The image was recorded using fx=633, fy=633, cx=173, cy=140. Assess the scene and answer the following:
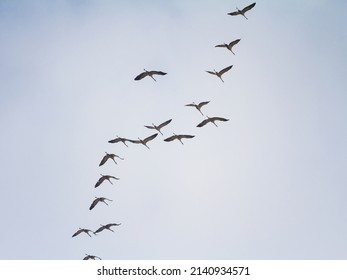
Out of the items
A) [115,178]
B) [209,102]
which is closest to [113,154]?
[115,178]

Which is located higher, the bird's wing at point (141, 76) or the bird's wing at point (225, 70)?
the bird's wing at point (225, 70)

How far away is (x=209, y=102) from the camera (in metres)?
77.6

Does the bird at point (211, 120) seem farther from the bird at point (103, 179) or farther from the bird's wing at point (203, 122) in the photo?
the bird at point (103, 179)

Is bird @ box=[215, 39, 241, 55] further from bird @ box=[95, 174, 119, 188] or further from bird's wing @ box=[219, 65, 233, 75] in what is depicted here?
bird @ box=[95, 174, 119, 188]

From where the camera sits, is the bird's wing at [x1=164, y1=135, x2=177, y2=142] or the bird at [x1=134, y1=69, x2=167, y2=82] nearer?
the bird at [x1=134, y1=69, x2=167, y2=82]

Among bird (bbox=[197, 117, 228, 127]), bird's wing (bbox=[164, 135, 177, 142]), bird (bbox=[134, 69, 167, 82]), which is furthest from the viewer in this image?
bird's wing (bbox=[164, 135, 177, 142])

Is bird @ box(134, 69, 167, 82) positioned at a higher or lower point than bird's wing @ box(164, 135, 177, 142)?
higher

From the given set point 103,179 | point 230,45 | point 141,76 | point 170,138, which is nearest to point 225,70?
point 230,45

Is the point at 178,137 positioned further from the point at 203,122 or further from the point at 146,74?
the point at 146,74

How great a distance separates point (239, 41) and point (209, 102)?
9260mm

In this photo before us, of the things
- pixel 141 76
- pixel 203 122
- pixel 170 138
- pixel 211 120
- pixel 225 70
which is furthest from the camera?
pixel 170 138

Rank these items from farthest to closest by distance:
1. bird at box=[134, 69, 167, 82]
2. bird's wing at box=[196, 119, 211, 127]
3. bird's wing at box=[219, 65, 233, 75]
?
1. bird's wing at box=[196, 119, 211, 127]
2. bird's wing at box=[219, 65, 233, 75]
3. bird at box=[134, 69, 167, 82]
